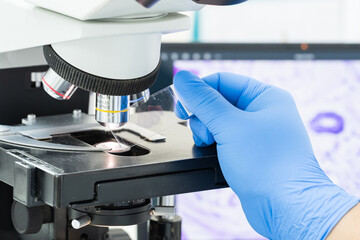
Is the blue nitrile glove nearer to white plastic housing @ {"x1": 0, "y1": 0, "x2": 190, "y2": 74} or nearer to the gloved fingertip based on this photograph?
the gloved fingertip

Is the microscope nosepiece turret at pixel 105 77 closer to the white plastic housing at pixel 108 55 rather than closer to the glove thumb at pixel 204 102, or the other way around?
the white plastic housing at pixel 108 55

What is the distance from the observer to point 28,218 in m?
1.05

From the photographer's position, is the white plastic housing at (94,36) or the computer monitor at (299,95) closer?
the white plastic housing at (94,36)

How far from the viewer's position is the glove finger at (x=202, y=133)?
1.10 metres

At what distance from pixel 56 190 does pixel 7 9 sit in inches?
11.4

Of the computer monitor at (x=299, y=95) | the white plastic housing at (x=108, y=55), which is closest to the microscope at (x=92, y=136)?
the white plastic housing at (x=108, y=55)

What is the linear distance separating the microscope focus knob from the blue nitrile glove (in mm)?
290

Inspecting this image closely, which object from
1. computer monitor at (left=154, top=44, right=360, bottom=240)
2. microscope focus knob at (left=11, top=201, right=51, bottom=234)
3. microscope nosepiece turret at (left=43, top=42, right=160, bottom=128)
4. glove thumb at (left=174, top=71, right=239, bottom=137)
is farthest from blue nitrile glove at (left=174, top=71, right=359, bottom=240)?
computer monitor at (left=154, top=44, right=360, bottom=240)

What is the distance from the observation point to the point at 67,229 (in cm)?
114

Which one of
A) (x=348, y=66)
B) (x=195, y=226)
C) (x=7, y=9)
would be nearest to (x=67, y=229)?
(x=7, y=9)

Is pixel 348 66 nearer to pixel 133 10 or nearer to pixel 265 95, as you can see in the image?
pixel 265 95

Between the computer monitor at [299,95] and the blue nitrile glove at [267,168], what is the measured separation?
0.74 meters

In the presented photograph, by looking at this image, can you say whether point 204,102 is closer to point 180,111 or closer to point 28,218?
point 180,111

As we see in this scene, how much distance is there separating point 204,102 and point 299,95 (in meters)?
0.87
